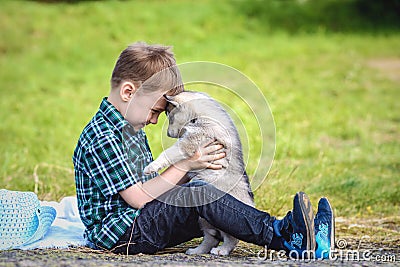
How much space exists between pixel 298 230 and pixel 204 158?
594 millimetres

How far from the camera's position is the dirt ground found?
2.96 m

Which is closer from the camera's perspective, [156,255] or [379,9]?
[156,255]

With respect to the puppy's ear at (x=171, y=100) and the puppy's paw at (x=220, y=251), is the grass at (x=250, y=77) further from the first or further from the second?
the puppy's paw at (x=220, y=251)

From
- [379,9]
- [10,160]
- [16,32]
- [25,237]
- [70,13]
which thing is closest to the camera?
[25,237]

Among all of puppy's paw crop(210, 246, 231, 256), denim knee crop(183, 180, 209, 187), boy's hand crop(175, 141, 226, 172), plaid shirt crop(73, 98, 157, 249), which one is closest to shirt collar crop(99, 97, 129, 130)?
plaid shirt crop(73, 98, 157, 249)

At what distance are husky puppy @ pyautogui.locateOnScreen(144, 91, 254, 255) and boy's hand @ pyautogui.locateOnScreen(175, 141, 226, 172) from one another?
2 centimetres

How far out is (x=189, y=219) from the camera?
341 centimetres

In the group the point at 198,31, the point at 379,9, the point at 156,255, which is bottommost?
the point at 156,255

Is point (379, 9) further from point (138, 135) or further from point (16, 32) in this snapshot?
point (138, 135)

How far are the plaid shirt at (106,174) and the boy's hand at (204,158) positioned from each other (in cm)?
28

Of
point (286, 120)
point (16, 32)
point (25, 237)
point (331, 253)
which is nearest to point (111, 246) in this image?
point (25, 237)

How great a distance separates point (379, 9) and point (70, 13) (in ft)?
23.2

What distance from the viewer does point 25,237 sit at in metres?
3.58

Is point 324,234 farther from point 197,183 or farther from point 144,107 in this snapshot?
point 144,107
